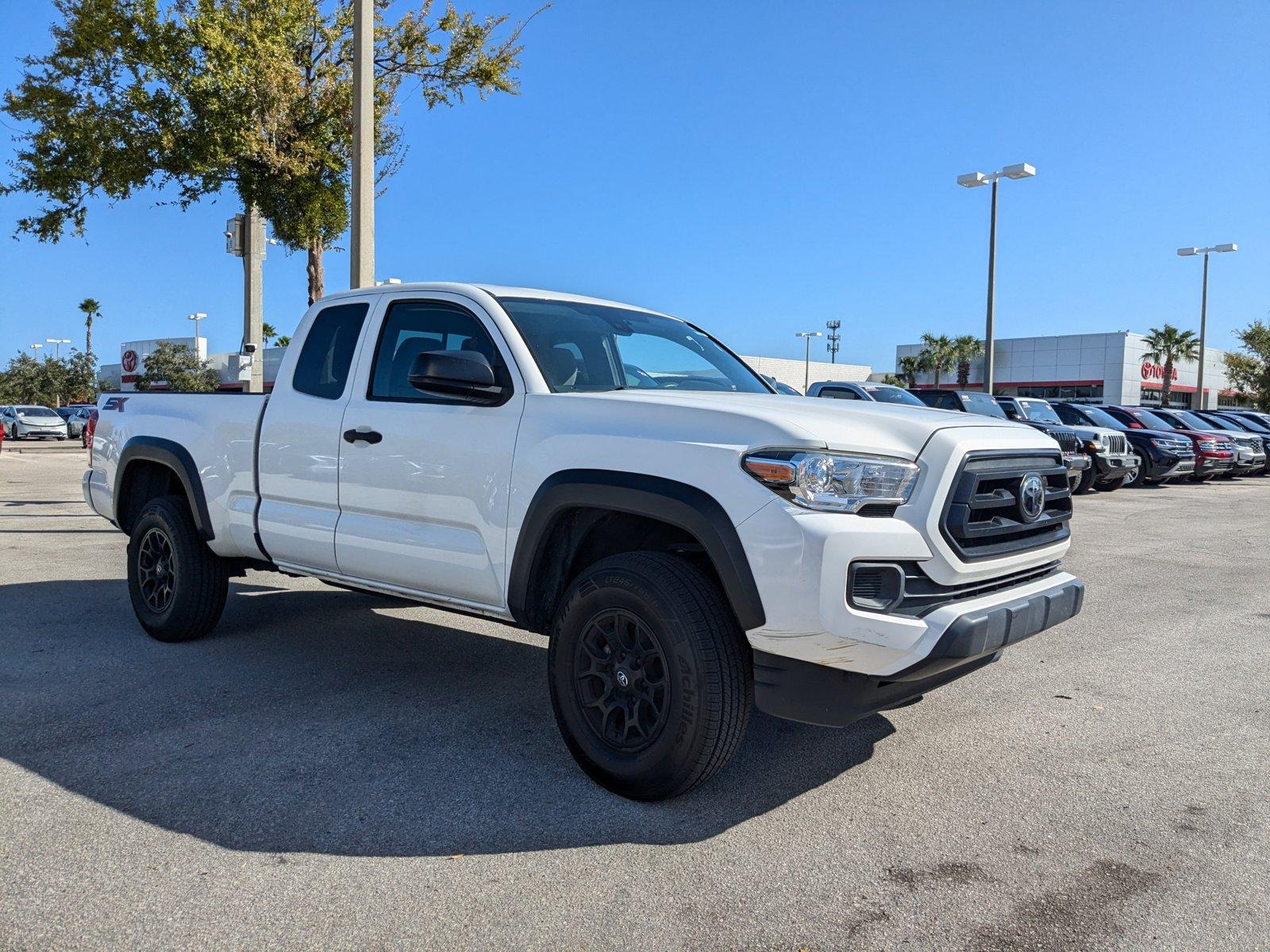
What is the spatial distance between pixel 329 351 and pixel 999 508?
3353mm

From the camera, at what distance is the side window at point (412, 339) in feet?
14.9

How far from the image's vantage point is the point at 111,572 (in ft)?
27.3

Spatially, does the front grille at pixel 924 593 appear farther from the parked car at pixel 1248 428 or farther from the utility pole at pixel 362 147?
the parked car at pixel 1248 428

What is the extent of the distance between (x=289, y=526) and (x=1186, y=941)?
4100mm

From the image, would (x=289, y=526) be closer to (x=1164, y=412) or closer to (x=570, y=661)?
(x=570, y=661)

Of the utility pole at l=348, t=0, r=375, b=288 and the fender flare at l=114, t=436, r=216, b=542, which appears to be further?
the utility pole at l=348, t=0, r=375, b=288

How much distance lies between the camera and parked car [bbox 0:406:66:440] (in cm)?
3844

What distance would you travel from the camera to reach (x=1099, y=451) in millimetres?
17500

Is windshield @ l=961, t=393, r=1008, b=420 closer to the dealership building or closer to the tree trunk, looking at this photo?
the tree trunk

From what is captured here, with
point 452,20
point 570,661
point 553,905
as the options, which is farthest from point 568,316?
point 452,20

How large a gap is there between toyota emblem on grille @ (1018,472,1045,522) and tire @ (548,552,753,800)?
1196 mm

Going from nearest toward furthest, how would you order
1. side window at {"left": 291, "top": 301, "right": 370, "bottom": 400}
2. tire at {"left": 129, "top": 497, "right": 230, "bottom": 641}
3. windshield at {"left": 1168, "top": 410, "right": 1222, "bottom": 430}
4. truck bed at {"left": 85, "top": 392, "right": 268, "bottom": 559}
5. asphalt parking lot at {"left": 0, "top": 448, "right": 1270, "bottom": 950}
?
asphalt parking lot at {"left": 0, "top": 448, "right": 1270, "bottom": 950} → side window at {"left": 291, "top": 301, "right": 370, "bottom": 400} → truck bed at {"left": 85, "top": 392, "right": 268, "bottom": 559} → tire at {"left": 129, "top": 497, "right": 230, "bottom": 641} → windshield at {"left": 1168, "top": 410, "right": 1222, "bottom": 430}

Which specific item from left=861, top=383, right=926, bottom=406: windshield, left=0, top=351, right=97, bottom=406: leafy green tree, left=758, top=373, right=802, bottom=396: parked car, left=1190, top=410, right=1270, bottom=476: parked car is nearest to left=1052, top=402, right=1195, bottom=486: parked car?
left=1190, top=410, right=1270, bottom=476: parked car

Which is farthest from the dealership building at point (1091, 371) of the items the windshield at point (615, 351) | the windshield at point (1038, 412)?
the windshield at point (615, 351)
